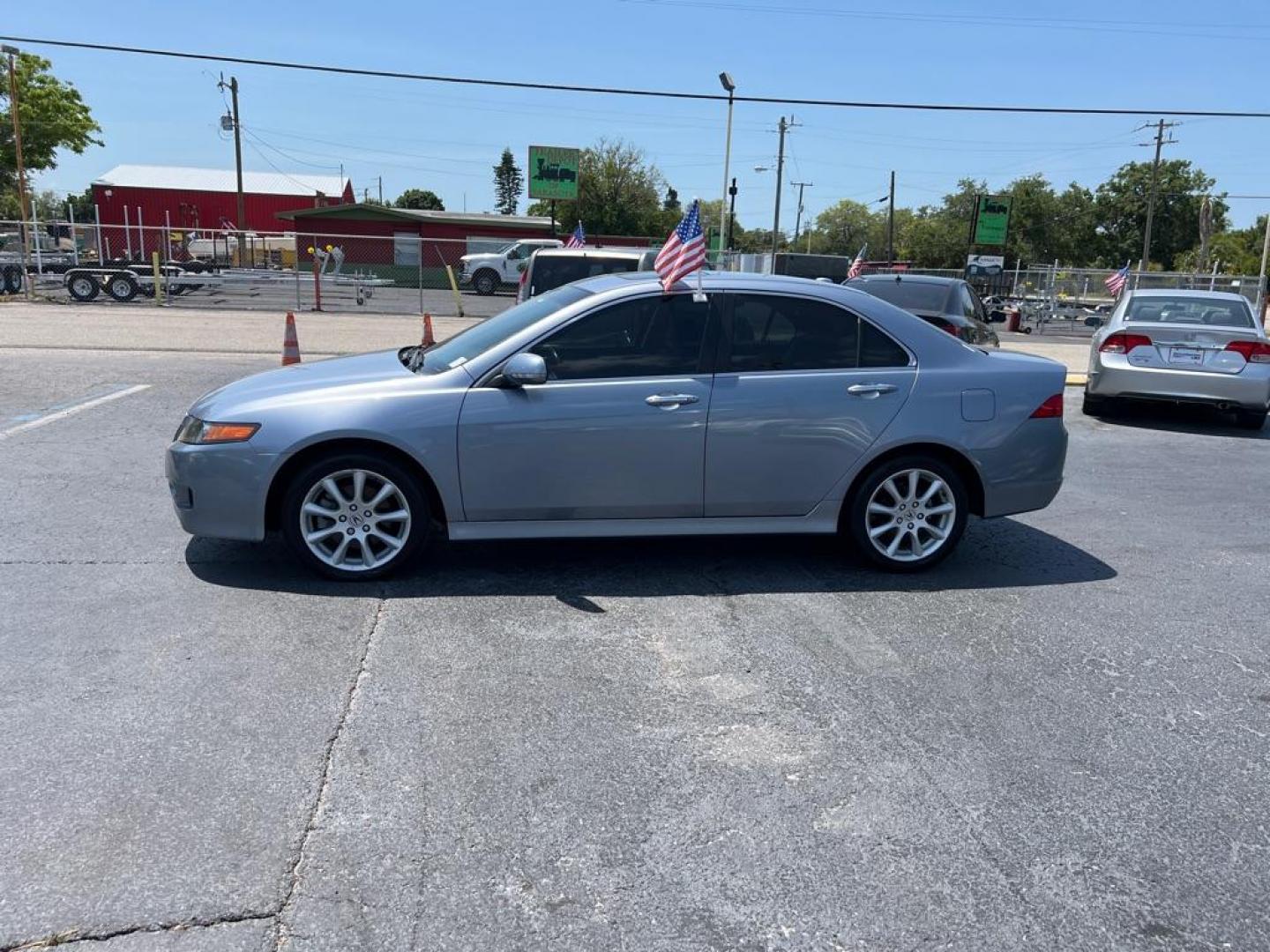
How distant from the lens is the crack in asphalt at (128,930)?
8.36 feet

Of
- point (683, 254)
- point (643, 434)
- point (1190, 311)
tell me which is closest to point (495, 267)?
point (1190, 311)

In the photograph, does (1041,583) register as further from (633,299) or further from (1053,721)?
(633,299)

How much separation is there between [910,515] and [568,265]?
8133 mm

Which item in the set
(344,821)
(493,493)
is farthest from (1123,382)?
(344,821)

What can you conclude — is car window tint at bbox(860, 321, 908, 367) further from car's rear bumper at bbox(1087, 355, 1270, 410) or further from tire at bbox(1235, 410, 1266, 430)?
tire at bbox(1235, 410, 1266, 430)

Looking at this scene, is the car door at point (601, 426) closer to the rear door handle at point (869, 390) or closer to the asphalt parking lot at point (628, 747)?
the asphalt parking lot at point (628, 747)

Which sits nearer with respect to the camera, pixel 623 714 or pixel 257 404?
pixel 623 714

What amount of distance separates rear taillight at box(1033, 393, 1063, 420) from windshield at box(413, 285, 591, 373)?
2.58 meters

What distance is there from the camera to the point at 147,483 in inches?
281

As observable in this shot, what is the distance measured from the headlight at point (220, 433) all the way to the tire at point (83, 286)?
23.7 m

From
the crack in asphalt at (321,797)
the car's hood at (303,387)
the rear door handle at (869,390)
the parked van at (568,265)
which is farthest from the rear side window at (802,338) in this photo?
the parked van at (568,265)

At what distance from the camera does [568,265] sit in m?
12.9

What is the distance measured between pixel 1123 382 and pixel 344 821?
10.2 metres

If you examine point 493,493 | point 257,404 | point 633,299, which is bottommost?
point 493,493
